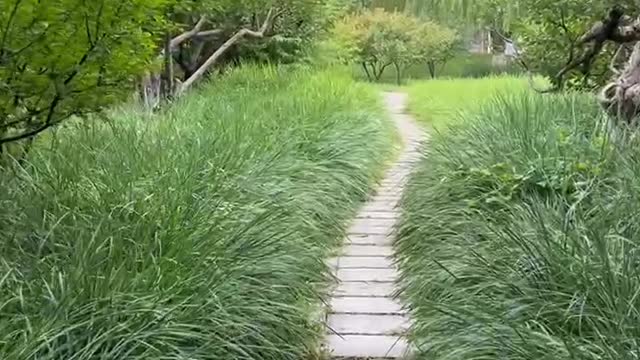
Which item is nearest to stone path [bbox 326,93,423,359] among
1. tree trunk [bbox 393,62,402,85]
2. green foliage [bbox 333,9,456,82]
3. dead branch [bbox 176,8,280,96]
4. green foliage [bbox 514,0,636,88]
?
green foliage [bbox 514,0,636,88]

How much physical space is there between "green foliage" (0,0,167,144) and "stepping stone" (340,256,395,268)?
158cm

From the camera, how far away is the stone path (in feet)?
11.2

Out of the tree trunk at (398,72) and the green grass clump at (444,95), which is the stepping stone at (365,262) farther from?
the tree trunk at (398,72)

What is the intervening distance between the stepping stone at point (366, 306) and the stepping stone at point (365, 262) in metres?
0.54

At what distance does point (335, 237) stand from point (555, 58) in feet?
12.8

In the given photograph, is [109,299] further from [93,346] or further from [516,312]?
[516,312]

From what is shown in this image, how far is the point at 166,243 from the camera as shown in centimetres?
316

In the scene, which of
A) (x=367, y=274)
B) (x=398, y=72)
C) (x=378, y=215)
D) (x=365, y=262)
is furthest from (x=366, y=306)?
(x=398, y=72)

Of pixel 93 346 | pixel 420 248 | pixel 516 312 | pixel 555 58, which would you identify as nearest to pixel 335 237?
pixel 420 248

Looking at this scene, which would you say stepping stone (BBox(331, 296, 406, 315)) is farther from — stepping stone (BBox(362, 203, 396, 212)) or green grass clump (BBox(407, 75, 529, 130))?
green grass clump (BBox(407, 75, 529, 130))

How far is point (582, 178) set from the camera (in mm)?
4105

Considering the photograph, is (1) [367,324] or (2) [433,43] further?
(2) [433,43]

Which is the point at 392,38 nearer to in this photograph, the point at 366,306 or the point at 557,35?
the point at 557,35

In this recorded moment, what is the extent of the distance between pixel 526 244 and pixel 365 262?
1.66m
